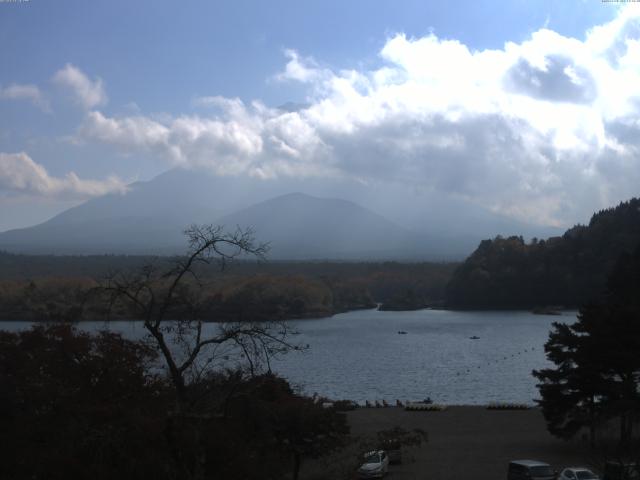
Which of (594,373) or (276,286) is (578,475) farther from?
(276,286)

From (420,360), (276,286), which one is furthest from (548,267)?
(420,360)

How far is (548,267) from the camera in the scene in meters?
68.0

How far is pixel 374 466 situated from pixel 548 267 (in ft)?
199

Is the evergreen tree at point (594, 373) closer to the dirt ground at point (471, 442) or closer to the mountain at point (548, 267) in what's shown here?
the dirt ground at point (471, 442)

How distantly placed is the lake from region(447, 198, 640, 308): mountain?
5902mm

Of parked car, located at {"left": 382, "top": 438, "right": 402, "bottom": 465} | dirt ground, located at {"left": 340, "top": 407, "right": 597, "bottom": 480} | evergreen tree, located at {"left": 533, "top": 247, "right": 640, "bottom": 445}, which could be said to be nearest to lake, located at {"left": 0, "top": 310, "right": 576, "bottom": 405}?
parked car, located at {"left": 382, "top": 438, "right": 402, "bottom": 465}

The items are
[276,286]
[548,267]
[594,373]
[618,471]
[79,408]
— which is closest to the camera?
[79,408]

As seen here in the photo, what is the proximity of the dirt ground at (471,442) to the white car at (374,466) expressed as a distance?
0.22 meters

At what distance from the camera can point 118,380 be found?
Answer: 775 cm

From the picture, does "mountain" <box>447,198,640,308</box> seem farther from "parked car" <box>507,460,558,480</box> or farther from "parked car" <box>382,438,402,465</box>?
"parked car" <box>507,460,558,480</box>

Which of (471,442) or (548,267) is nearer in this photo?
(471,442)

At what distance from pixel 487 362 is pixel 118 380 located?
28.1 metres

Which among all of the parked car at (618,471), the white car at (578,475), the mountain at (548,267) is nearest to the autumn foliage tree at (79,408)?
the parked car at (618,471)

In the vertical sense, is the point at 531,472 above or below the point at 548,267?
below
